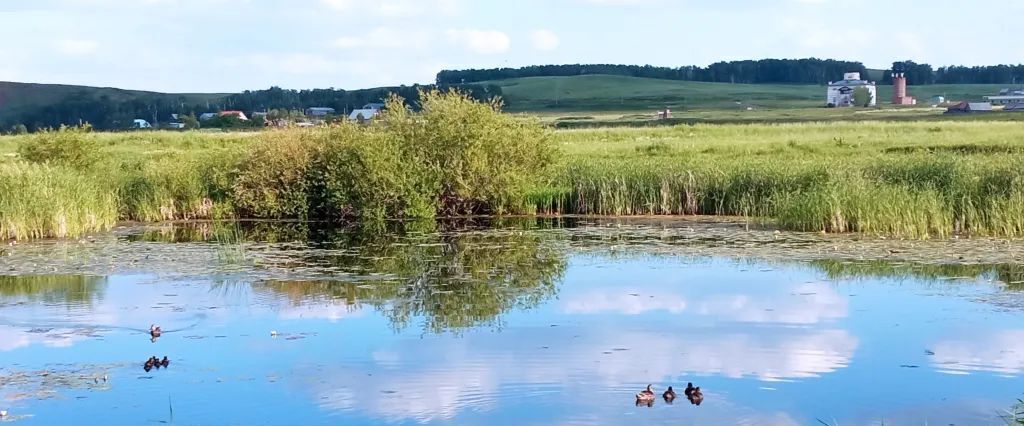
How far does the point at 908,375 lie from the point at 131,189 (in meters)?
19.1

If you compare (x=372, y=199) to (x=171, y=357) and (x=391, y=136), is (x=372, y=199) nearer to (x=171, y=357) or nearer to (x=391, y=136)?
(x=391, y=136)

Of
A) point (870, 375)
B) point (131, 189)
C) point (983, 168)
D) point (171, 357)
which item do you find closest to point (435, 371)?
point (171, 357)

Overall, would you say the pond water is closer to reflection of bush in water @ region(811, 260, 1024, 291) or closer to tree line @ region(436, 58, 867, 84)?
reflection of bush in water @ region(811, 260, 1024, 291)

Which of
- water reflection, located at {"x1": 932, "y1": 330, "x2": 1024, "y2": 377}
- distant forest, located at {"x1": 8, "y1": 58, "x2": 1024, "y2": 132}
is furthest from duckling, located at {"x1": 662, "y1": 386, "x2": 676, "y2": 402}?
distant forest, located at {"x1": 8, "y1": 58, "x2": 1024, "y2": 132}

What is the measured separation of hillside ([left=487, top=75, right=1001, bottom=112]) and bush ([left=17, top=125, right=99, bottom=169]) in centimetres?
7097

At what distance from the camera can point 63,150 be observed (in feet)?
86.2

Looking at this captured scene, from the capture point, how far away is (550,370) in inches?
397

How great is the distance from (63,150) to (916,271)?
1877 cm

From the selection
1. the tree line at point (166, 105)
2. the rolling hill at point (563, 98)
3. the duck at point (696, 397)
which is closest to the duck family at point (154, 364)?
the duck at point (696, 397)

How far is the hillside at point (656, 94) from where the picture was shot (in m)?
100

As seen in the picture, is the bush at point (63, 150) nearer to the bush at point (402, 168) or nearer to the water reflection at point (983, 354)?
the bush at point (402, 168)

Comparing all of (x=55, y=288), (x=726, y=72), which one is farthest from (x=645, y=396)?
(x=726, y=72)

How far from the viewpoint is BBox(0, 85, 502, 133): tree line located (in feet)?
269

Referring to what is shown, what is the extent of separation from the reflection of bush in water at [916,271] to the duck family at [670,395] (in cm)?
691
